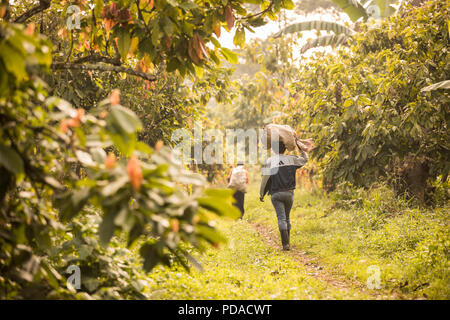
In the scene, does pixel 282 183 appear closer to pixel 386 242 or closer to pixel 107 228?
pixel 386 242

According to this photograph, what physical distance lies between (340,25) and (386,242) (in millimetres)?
8588

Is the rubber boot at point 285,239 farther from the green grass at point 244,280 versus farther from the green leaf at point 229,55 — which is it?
the green leaf at point 229,55

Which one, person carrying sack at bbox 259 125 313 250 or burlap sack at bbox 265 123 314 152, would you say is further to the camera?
burlap sack at bbox 265 123 314 152

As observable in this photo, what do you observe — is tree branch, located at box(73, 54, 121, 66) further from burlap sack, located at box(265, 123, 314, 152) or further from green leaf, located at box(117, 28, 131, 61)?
burlap sack, located at box(265, 123, 314, 152)

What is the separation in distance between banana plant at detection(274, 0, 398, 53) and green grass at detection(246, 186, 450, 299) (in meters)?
5.91

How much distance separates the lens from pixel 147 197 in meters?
2.01

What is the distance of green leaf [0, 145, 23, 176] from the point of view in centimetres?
195

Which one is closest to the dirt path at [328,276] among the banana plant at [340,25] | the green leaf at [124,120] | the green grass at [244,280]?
the green grass at [244,280]

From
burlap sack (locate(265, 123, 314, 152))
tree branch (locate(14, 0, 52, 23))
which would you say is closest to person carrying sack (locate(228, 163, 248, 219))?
burlap sack (locate(265, 123, 314, 152))

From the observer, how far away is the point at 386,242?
506cm

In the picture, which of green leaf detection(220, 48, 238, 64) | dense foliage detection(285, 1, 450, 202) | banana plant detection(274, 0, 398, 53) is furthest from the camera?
banana plant detection(274, 0, 398, 53)

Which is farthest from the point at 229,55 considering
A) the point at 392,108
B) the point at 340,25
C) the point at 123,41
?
the point at 340,25
